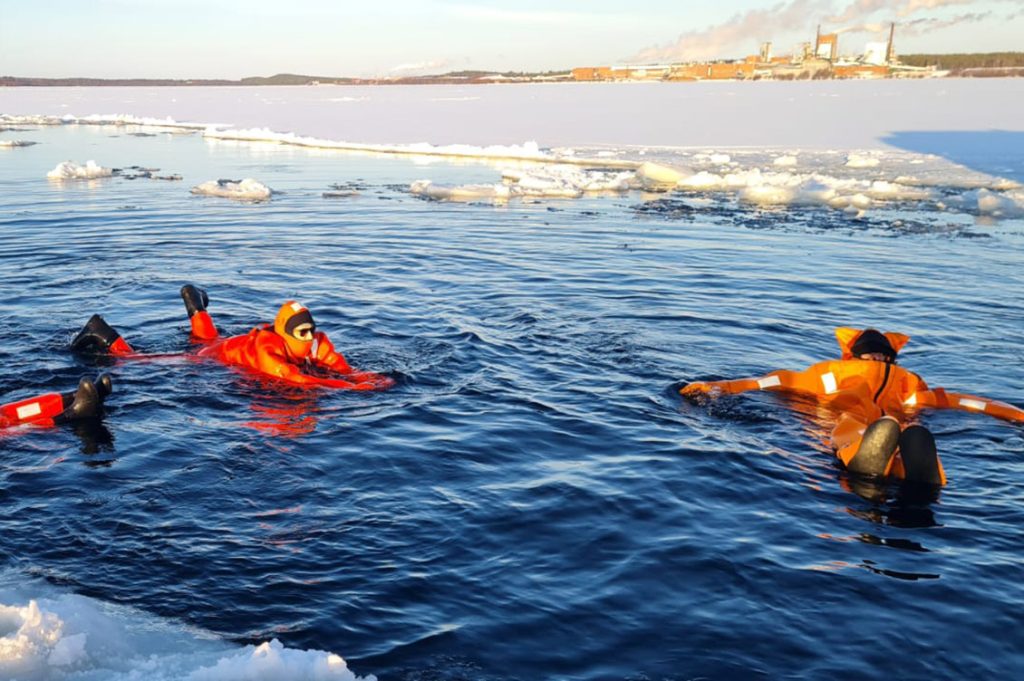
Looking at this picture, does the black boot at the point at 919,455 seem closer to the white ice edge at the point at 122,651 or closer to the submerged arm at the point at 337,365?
the white ice edge at the point at 122,651

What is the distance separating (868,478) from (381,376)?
4443 mm

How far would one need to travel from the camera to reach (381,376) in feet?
31.1

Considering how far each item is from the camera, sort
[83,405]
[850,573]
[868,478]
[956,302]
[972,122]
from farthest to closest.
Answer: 1. [972,122]
2. [956,302]
3. [83,405]
4. [868,478]
5. [850,573]

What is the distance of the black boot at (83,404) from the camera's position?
8.02 m

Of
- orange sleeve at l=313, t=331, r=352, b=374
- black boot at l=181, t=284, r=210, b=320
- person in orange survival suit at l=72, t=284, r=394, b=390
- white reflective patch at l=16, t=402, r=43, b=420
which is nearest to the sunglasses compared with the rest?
person in orange survival suit at l=72, t=284, r=394, b=390

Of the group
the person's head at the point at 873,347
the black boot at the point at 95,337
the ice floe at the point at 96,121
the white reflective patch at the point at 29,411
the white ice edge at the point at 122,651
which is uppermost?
the ice floe at the point at 96,121

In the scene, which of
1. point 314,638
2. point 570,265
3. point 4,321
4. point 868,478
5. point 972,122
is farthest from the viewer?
point 972,122

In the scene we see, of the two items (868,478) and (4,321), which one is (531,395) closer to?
(868,478)

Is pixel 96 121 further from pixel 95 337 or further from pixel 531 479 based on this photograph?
pixel 531 479

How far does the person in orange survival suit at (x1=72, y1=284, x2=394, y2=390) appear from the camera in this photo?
9.10 metres

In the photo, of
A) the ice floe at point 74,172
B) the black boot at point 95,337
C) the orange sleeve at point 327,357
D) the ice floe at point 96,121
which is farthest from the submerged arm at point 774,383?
the ice floe at point 96,121

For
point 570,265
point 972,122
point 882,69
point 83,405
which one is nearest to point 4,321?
point 83,405

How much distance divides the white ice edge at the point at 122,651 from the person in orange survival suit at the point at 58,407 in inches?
114

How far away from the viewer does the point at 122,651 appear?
4.97 meters
